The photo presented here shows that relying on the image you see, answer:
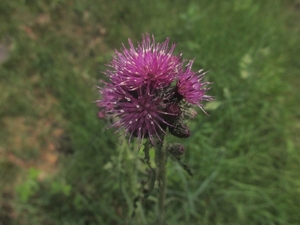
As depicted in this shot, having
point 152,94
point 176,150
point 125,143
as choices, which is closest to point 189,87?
point 152,94

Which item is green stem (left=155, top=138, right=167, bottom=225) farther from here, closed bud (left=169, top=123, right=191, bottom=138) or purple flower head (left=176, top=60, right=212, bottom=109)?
purple flower head (left=176, top=60, right=212, bottom=109)

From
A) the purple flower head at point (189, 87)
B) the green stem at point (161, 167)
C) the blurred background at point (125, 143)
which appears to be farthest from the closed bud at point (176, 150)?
the blurred background at point (125, 143)

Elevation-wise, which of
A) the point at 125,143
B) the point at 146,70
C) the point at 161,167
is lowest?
the point at 161,167

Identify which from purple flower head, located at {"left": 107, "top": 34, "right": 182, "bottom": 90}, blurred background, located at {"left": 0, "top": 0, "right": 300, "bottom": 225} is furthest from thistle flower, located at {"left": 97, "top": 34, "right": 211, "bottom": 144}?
blurred background, located at {"left": 0, "top": 0, "right": 300, "bottom": 225}

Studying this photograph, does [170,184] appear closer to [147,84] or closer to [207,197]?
[207,197]

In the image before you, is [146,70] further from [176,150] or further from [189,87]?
[176,150]
